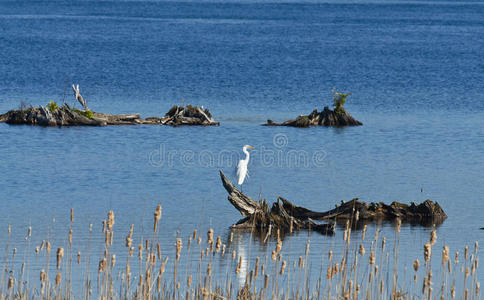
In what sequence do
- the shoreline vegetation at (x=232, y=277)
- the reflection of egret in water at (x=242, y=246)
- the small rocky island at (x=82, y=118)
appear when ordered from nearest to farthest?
1. the shoreline vegetation at (x=232, y=277)
2. the reflection of egret in water at (x=242, y=246)
3. the small rocky island at (x=82, y=118)

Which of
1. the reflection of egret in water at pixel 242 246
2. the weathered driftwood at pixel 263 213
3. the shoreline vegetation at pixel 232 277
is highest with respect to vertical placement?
the weathered driftwood at pixel 263 213

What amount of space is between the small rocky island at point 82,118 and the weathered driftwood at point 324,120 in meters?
3.50

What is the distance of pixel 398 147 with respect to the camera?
121 ft

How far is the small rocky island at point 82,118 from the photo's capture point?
132 ft

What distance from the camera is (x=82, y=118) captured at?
1586 inches

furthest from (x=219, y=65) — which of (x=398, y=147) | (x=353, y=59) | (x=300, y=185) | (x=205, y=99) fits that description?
(x=300, y=185)

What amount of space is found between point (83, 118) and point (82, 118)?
0.05 metres

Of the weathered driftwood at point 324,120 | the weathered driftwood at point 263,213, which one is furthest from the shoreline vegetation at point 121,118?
the weathered driftwood at point 263,213

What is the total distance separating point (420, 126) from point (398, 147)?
7062mm

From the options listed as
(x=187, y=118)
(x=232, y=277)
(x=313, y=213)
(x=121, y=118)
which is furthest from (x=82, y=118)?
(x=232, y=277)

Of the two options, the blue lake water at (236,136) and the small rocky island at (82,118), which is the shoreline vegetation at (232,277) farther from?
the small rocky island at (82,118)

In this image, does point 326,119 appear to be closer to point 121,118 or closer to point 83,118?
point 121,118

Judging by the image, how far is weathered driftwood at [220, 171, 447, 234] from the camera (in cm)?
2102

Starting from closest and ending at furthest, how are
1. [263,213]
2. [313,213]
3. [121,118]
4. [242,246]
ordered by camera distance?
[242,246]
[263,213]
[313,213]
[121,118]
